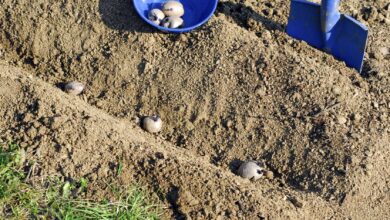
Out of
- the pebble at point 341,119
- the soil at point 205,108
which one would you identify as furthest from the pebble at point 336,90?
the pebble at point 341,119

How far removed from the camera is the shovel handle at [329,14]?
174 inches

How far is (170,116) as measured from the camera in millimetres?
4371

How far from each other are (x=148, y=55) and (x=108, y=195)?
3.30 feet

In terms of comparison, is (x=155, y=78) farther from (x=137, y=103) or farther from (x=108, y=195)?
(x=108, y=195)

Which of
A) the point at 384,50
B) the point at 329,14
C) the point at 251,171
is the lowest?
the point at 251,171

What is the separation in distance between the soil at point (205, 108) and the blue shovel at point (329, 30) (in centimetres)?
7

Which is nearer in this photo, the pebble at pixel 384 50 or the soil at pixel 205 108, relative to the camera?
the soil at pixel 205 108

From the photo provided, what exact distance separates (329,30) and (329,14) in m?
0.14

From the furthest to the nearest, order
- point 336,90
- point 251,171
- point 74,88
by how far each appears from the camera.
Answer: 1. point 74,88
2. point 336,90
3. point 251,171

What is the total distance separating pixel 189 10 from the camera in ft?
15.8

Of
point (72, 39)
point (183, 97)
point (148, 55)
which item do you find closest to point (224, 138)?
point (183, 97)

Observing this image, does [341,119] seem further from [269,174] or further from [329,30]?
[329,30]

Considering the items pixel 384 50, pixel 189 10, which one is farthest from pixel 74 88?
pixel 384 50

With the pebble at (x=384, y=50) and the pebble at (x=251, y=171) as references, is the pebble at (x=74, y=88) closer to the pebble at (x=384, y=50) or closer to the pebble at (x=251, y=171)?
the pebble at (x=251, y=171)
